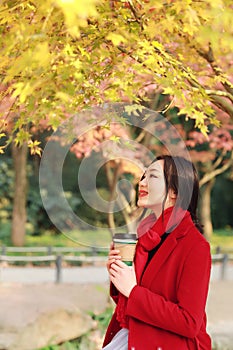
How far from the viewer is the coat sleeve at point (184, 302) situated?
2674 mm

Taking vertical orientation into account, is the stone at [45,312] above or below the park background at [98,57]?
below

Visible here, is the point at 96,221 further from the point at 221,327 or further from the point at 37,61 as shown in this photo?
the point at 37,61

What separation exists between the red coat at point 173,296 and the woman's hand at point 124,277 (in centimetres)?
3

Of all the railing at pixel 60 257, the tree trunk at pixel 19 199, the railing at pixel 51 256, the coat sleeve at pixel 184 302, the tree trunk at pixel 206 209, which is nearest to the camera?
the coat sleeve at pixel 184 302

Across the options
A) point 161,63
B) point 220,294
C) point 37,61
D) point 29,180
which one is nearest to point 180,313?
point 37,61

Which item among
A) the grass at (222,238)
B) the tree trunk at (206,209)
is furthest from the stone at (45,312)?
the grass at (222,238)

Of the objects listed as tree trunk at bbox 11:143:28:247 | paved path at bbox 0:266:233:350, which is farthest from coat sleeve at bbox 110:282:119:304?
tree trunk at bbox 11:143:28:247

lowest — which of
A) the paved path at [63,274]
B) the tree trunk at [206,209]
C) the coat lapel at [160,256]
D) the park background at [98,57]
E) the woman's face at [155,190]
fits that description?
the paved path at [63,274]

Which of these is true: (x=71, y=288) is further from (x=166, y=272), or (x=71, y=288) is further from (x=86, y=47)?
(x=166, y=272)

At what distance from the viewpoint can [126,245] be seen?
9.09 feet

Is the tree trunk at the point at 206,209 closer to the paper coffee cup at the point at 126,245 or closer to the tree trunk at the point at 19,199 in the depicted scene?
the tree trunk at the point at 19,199

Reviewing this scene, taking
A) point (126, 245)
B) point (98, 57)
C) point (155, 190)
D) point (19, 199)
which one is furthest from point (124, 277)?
point (19, 199)

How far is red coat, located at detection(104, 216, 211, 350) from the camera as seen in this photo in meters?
2.68

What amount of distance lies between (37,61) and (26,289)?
1090 cm
